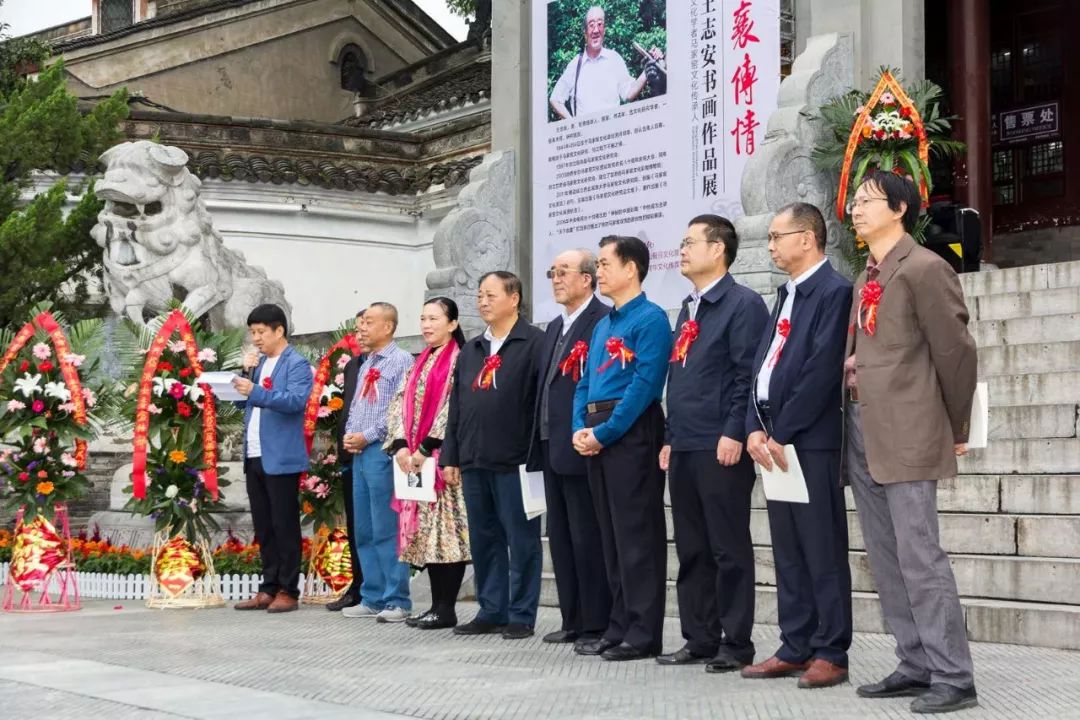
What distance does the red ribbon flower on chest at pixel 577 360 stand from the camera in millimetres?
6828

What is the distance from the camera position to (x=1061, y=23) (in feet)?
46.6

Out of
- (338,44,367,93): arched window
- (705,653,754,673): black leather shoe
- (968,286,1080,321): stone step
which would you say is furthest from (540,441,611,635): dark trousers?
(338,44,367,93): arched window

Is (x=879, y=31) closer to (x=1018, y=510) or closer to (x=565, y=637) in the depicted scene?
(x=1018, y=510)

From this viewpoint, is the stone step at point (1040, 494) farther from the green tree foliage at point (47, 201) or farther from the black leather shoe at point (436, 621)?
the green tree foliage at point (47, 201)

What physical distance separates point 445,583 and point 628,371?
179 cm

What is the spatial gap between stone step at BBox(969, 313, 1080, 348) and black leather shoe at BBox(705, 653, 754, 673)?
312cm

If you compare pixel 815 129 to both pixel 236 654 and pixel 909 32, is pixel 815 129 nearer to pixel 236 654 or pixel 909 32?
pixel 909 32

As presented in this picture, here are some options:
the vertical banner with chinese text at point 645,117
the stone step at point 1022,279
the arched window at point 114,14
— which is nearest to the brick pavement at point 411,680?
the stone step at point 1022,279

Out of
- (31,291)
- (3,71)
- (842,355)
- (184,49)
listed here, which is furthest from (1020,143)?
(184,49)

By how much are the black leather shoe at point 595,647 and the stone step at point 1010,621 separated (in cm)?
60

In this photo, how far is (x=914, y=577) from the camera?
5.11 metres

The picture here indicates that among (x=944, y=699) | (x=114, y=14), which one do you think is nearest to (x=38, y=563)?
(x=944, y=699)

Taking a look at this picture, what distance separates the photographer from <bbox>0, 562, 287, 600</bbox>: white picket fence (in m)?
9.63

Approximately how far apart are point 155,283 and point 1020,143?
7726 mm
